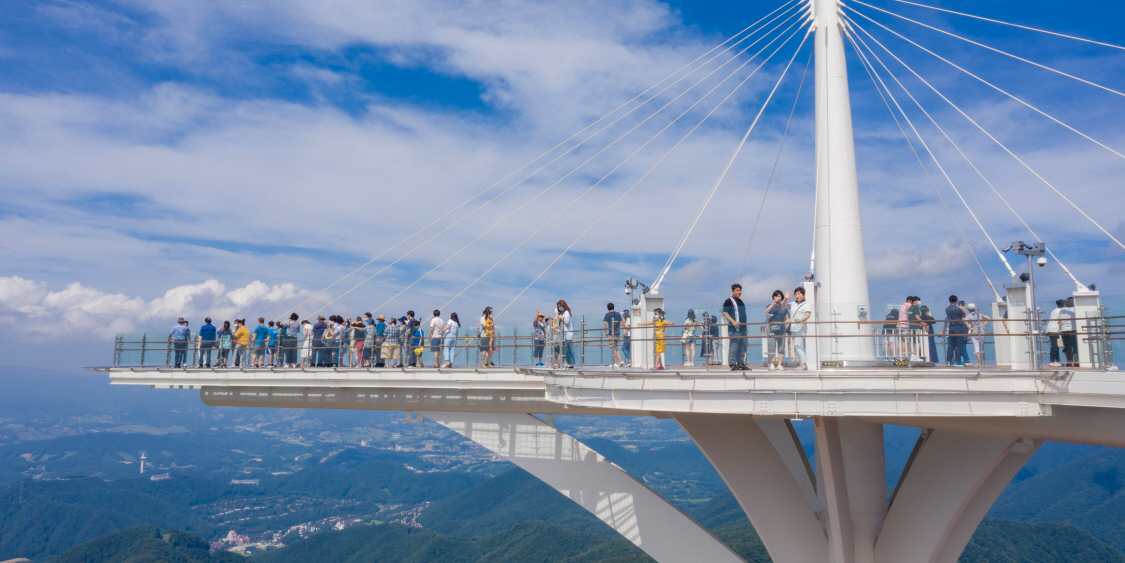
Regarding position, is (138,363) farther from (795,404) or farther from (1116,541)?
(1116,541)

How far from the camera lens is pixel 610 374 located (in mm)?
13180

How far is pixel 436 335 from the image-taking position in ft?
63.4

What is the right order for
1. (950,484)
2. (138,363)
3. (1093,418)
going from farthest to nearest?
(138,363)
(950,484)
(1093,418)

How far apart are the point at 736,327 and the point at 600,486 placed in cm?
719

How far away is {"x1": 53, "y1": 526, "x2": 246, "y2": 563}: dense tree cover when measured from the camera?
14838cm

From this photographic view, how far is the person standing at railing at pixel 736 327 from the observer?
41.4 ft

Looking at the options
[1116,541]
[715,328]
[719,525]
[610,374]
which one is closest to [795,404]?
[715,328]

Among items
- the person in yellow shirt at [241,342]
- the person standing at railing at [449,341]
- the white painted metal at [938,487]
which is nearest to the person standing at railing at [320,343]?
the person in yellow shirt at [241,342]

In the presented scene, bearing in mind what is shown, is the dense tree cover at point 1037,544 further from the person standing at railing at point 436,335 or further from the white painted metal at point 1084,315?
the person standing at railing at point 436,335

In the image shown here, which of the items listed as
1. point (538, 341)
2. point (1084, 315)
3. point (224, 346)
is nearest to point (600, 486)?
point (538, 341)

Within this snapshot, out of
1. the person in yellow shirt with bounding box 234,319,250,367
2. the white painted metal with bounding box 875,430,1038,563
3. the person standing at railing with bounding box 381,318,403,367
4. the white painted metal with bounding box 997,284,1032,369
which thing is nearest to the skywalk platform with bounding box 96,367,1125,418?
the white painted metal with bounding box 997,284,1032,369

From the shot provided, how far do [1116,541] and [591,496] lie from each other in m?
203

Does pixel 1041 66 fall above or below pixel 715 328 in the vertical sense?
above

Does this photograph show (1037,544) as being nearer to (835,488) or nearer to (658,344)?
(835,488)
